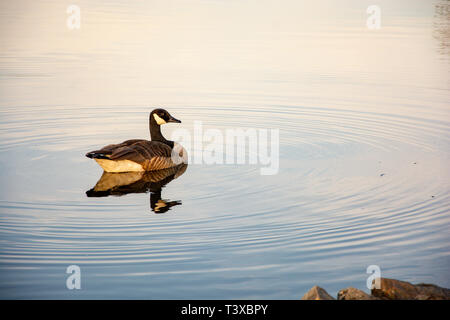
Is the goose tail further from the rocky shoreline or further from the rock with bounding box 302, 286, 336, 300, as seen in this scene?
the rock with bounding box 302, 286, 336, 300

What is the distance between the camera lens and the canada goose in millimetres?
12320

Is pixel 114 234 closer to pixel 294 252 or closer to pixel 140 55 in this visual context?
pixel 294 252

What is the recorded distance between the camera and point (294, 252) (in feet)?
28.4

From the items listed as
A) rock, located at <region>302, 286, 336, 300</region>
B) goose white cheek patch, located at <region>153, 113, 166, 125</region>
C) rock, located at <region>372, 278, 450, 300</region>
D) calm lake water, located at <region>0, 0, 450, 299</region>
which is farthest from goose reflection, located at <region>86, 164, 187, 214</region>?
rock, located at <region>372, 278, 450, 300</region>

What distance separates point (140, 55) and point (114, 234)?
15614mm

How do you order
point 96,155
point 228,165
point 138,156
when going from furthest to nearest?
point 228,165
point 138,156
point 96,155

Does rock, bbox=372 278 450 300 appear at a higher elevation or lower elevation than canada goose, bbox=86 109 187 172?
lower

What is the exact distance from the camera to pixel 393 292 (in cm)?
723

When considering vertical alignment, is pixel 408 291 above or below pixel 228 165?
below

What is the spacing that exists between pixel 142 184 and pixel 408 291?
6223mm

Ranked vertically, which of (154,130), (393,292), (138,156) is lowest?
(393,292)

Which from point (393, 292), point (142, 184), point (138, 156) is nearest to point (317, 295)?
point (393, 292)

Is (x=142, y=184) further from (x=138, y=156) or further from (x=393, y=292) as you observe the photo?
(x=393, y=292)

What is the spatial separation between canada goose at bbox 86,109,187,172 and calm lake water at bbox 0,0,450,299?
464 millimetres
